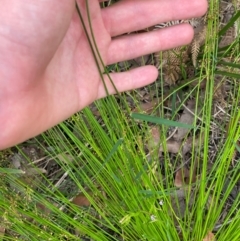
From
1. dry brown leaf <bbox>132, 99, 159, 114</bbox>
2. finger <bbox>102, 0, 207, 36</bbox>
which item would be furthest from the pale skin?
dry brown leaf <bbox>132, 99, 159, 114</bbox>

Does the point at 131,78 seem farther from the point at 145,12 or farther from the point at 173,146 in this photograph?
the point at 173,146

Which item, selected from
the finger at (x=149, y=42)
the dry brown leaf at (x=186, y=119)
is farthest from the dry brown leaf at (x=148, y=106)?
the finger at (x=149, y=42)

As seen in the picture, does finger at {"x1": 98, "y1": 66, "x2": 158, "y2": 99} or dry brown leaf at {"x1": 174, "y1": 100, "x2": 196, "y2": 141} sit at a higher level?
finger at {"x1": 98, "y1": 66, "x2": 158, "y2": 99}

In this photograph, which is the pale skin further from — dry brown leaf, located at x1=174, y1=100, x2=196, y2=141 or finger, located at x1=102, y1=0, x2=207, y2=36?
dry brown leaf, located at x1=174, y1=100, x2=196, y2=141

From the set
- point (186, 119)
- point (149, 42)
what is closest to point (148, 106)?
point (186, 119)

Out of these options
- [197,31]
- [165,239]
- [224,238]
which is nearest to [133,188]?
[165,239]

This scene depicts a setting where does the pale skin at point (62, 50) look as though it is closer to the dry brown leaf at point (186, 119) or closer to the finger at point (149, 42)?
the finger at point (149, 42)

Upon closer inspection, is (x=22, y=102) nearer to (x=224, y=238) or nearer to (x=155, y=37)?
(x=155, y=37)

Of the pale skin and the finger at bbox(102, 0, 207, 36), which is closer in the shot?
the pale skin
